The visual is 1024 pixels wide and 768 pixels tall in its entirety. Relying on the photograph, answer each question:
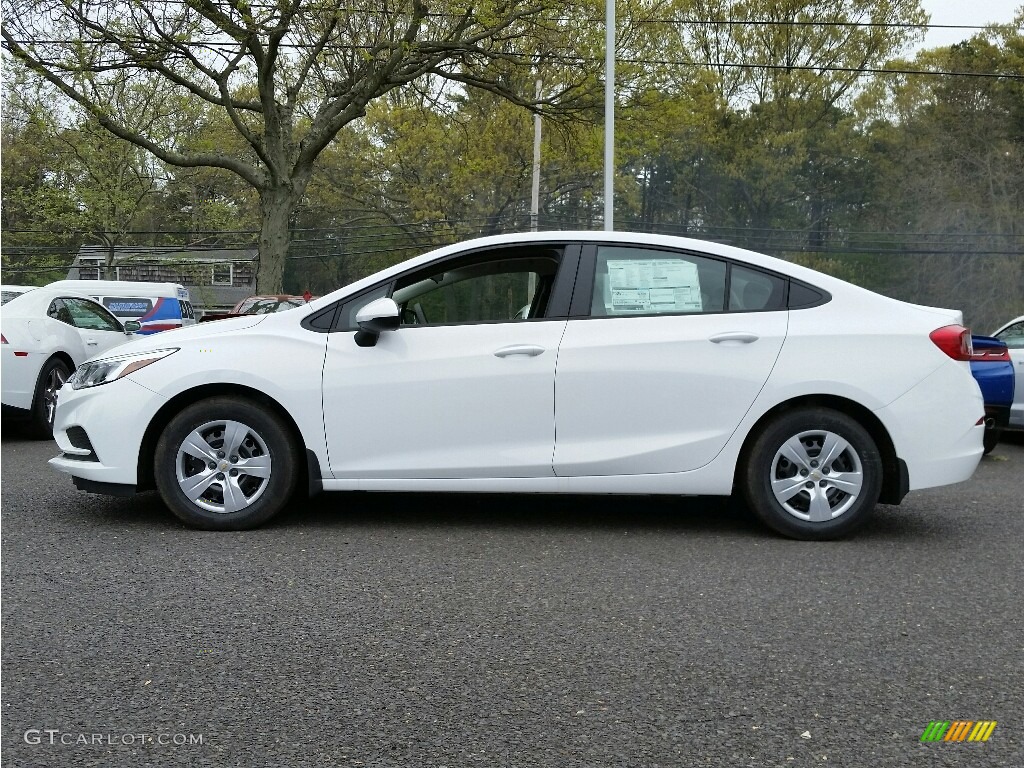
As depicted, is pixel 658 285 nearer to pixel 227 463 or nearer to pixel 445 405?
pixel 445 405

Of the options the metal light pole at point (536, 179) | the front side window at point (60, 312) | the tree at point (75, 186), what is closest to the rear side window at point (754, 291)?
the front side window at point (60, 312)

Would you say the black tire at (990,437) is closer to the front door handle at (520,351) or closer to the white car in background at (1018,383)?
the white car in background at (1018,383)

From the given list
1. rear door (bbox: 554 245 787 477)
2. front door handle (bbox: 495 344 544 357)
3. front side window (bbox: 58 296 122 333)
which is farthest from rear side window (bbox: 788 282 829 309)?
front side window (bbox: 58 296 122 333)

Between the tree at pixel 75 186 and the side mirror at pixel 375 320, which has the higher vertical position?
the tree at pixel 75 186

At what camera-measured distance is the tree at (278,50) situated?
71.0 feet

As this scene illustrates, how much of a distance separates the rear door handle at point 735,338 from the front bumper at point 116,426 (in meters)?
2.93

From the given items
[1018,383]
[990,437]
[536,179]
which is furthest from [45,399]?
[536,179]

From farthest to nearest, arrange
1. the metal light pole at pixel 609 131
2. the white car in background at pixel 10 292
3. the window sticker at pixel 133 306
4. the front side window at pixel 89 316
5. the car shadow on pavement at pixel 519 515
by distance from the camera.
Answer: the window sticker at pixel 133 306, the metal light pole at pixel 609 131, the white car in background at pixel 10 292, the front side window at pixel 89 316, the car shadow on pavement at pixel 519 515

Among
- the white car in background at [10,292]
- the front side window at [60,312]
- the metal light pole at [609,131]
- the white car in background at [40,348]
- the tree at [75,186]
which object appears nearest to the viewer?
the white car in background at [40,348]

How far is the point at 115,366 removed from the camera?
595 centimetres

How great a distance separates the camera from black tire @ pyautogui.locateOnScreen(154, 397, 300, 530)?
5.75 metres

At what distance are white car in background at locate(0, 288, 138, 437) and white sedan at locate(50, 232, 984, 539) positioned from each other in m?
4.50

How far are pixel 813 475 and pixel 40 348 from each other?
Result: 761cm

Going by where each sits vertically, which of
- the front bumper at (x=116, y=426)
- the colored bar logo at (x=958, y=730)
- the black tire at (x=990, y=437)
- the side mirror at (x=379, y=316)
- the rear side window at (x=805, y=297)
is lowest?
the colored bar logo at (x=958, y=730)
